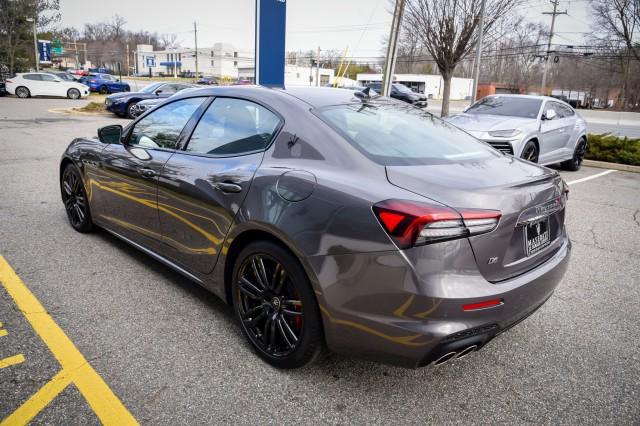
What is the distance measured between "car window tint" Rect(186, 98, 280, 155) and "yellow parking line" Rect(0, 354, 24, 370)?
158 centimetres

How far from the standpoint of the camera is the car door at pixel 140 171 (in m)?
3.37

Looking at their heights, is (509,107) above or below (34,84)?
below

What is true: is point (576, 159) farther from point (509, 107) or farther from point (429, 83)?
point (429, 83)

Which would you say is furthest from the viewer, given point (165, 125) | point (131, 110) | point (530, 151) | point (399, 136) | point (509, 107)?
point (131, 110)

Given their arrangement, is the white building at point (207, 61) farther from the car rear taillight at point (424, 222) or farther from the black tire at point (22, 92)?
the car rear taillight at point (424, 222)

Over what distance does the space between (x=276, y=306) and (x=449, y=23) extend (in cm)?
1495

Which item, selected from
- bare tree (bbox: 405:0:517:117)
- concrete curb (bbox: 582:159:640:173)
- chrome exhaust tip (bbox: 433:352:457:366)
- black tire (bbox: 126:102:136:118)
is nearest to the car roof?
chrome exhaust tip (bbox: 433:352:457:366)

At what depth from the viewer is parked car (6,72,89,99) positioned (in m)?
28.9

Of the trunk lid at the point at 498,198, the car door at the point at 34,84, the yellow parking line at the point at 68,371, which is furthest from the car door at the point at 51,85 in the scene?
the trunk lid at the point at 498,198

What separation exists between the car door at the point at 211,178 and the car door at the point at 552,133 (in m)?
7.27

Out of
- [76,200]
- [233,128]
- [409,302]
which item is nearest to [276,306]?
[409,302]

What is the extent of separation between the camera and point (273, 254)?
7.95 ft

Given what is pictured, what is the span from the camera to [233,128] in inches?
117

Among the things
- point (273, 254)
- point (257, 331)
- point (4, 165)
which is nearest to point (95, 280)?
point (257, 331)
